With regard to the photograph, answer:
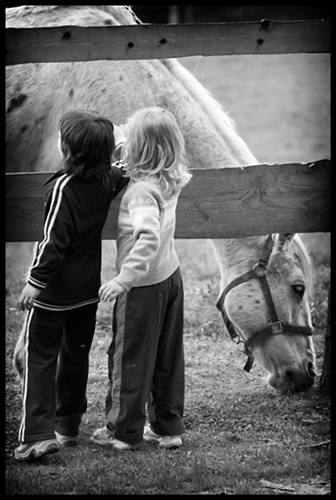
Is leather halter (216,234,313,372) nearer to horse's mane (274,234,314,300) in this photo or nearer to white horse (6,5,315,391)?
white horse (6,5,315,391)

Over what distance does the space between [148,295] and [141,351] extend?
0.81ft

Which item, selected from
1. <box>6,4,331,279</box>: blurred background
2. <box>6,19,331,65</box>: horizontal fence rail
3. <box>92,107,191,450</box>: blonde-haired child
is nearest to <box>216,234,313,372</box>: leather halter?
<box>92,107,191,450</box>: blonde-haired child

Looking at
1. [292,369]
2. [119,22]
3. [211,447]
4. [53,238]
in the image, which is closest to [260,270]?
[292,369]

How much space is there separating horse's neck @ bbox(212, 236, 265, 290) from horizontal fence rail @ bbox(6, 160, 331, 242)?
676mm

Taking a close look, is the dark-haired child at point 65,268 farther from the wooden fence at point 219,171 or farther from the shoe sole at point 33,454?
the wooden fence at point 219,171

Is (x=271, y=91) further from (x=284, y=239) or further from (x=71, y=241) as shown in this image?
(x=71, y=241)

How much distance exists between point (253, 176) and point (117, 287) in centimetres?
89

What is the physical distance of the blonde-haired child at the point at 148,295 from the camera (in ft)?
10.0

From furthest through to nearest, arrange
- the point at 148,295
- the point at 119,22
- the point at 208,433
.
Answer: the point at 119,22, the point at 208,433, the point at 148,295

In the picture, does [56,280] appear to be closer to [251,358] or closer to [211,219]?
[211,219]

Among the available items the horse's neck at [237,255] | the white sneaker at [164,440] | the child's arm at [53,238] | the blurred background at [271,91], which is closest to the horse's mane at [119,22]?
the horse's neck at [237,255]

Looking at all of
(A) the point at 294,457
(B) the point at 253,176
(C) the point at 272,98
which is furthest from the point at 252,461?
(C) the point at 272,98

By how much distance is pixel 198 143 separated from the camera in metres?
4.19

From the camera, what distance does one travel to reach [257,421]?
394cm
